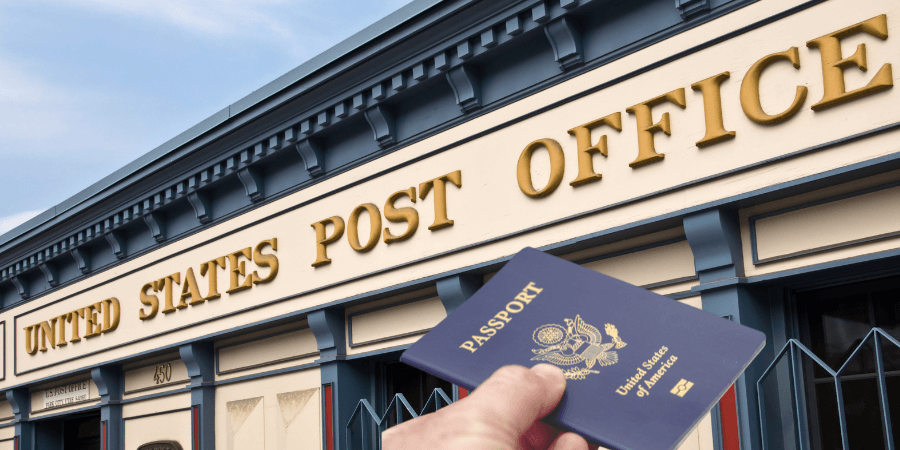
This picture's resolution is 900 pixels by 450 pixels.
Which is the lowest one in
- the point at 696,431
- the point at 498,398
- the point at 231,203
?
the point at 696,431

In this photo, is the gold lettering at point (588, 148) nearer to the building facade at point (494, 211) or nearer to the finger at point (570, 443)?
the building facade at point (494, 211)

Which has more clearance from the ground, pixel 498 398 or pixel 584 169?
pixel 584 169

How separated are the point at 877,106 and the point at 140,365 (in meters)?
9.35

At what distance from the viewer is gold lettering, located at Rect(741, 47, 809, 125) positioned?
15.4 ft

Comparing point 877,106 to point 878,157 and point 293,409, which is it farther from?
point 293,409

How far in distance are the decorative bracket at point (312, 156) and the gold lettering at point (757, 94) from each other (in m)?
4.37

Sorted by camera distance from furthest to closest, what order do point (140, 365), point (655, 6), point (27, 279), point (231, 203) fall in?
point (27, 279)
point (140, 365)
point (231, 203)
point (655, 6)

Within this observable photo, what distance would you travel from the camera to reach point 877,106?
4402 mm

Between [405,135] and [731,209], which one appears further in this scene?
[405,135]

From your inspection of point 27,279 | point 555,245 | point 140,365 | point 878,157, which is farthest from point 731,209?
point 27,279

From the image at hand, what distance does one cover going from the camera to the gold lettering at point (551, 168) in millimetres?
5883

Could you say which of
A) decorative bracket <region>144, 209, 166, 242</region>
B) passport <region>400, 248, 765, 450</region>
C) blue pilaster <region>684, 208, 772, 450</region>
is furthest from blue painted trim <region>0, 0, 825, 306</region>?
decorative bracket <region>144, 209, 166, 242</region>

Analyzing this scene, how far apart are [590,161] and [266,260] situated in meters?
4.09

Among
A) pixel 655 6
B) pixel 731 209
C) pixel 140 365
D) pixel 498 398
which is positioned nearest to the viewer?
pixel 498 398
